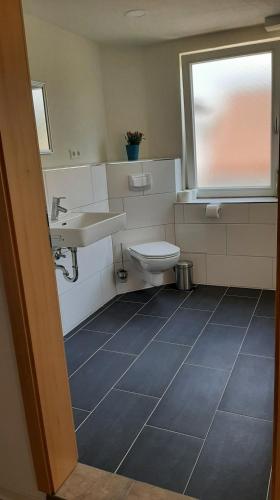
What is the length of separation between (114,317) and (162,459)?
4.96 ft

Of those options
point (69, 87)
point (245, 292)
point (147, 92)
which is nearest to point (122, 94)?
point (147, 92)

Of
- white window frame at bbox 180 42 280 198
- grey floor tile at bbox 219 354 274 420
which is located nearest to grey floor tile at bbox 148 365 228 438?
grey floor tile at bbox 219 354 274 420

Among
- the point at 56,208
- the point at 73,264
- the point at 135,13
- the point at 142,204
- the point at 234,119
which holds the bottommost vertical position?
the point at 73,264

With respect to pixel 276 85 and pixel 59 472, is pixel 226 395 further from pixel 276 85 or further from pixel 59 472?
pixel 276 85

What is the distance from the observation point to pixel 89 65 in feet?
10.9

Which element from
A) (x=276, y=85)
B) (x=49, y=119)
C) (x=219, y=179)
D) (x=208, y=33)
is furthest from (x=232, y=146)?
(x=49, y=119)

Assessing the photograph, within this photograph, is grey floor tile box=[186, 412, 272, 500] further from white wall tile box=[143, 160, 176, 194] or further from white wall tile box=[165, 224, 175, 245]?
white wall tile box=[143, 160, 176, 194]

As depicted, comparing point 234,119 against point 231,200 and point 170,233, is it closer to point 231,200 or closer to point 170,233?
point 231,200

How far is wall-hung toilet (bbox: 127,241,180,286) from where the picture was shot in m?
3.11

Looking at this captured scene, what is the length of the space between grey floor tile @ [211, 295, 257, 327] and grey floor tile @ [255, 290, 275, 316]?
0.17ft

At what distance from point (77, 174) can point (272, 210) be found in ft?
5.24

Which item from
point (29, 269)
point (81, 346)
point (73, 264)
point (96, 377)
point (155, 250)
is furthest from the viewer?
point (155, 250)

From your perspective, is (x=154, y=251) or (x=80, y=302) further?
(x=154, y=251)

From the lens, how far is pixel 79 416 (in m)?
1.95
